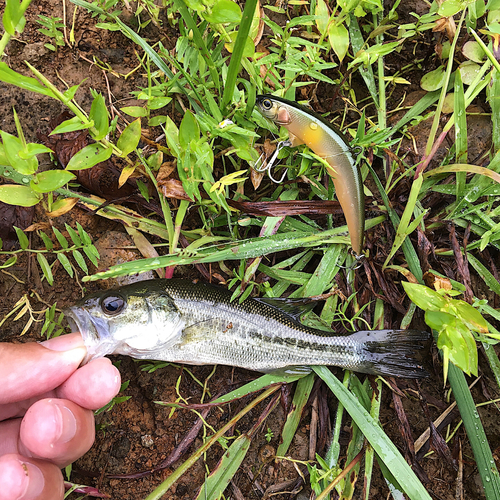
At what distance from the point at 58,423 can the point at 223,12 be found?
2193 millimetres

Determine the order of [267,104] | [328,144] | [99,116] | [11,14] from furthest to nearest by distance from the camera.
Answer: [328,144]
[267,104]
[99,116]
[11,14]

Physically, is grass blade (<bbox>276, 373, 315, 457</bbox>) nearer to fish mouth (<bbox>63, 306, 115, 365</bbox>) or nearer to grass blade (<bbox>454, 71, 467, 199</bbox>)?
fish mouth (<bbox>63, 306, 115, 365</bbox>)

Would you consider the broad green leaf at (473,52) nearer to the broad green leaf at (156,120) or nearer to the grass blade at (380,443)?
the broad green leaf at (156,120)

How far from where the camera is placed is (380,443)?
2631mm

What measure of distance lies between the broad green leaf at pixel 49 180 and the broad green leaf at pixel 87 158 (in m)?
0.10

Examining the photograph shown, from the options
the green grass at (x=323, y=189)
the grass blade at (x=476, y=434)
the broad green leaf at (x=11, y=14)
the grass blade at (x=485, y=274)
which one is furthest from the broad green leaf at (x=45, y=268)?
the grass blade at (x=485, y=274)

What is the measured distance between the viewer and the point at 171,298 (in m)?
2.65

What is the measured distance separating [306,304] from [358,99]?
172 centimetres

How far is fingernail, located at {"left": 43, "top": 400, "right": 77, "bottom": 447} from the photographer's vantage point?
1.94m

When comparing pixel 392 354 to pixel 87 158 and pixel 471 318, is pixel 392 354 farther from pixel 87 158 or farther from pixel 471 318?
pixel 87 158

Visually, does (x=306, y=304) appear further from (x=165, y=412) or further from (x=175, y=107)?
(x=175, y=107)

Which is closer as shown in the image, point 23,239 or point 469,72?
point 23,239

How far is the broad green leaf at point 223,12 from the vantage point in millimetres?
1824

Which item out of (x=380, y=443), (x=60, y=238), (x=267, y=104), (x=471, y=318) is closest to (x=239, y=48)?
(x=267, y=104)
